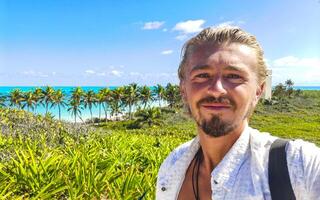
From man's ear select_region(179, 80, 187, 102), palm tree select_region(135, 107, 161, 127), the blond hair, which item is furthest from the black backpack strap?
palm tree select_region(135, 107, 161, 127)

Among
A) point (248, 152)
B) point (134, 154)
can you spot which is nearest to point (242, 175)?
point (248, 152)

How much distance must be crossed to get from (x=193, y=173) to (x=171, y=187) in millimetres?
189

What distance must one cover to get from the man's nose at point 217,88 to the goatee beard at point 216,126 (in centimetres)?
13

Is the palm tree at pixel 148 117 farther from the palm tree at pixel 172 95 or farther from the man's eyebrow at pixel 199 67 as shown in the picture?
the man's eyebrow at pixel 199 67

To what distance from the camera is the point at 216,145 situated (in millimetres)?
2045

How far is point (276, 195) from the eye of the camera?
1.51 metres

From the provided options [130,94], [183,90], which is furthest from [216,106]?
[130,94]

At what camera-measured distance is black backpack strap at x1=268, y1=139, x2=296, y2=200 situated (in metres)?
1.49

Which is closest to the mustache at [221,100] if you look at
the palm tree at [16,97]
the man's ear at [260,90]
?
the man's ear at [260,90]

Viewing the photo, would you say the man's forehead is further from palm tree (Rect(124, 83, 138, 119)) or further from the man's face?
palm tree (Rect(124, 83, 138, 119))

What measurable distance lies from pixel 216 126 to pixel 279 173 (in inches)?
16.6

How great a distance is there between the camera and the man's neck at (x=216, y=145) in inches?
77.4

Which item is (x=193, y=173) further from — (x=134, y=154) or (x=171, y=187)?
(x=134, y=154)

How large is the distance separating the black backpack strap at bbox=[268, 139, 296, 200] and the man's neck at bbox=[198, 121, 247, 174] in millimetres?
300
